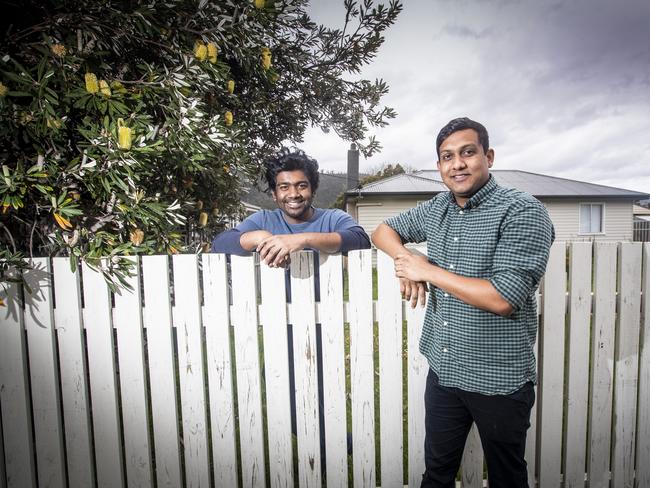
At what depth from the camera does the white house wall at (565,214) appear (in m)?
15.8

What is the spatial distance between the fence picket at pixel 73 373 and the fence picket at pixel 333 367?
4.50 ft

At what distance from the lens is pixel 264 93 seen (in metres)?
3.16

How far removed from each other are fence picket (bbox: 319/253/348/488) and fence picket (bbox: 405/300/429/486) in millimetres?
393

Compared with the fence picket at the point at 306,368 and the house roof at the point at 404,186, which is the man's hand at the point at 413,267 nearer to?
the fence picket at the point at 306,368

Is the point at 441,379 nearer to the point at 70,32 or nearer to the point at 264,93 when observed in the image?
the point at 70,32

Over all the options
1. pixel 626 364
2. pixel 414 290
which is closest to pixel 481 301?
pixel 414 290

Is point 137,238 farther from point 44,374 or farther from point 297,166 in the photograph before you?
point 297,166

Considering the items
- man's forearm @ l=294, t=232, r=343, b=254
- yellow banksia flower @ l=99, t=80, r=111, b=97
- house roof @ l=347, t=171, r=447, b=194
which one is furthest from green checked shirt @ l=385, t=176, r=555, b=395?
house roof @ l=347, t=171, r=447, b=194

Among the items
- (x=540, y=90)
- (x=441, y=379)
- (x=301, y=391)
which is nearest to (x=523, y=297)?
(x=441, y=379)

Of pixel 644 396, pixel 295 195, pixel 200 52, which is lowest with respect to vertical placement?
pixel 644 396

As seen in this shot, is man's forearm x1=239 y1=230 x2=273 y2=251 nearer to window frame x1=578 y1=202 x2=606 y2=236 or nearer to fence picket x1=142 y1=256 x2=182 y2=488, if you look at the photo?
fence picket x1=142 y1=256 x2=182 y2=488

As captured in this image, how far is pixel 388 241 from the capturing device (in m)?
1.70

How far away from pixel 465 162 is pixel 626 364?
173 cm

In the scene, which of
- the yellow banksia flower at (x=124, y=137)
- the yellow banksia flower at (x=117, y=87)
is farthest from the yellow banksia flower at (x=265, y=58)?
the yellow banksia flower at (x=124, y=137)
